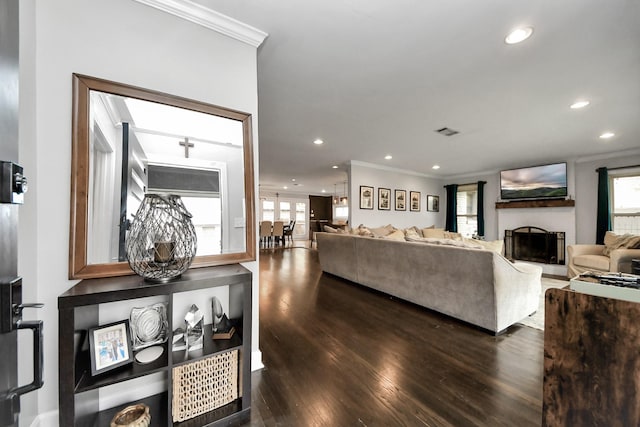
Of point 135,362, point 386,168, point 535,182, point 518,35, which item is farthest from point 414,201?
point 135,362

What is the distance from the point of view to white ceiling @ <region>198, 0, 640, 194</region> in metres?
1.58

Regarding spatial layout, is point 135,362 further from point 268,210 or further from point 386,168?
point 268,210

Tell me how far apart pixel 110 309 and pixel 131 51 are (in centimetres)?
150

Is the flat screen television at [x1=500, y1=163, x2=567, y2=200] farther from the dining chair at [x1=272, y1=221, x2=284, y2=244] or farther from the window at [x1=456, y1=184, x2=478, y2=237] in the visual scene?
the dining chair at [x1=272, y1=221, x2=284, y2=244]

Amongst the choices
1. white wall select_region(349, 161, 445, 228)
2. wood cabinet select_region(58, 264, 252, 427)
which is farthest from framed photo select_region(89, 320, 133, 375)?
white wall select_region(349, 161, 445, 228)

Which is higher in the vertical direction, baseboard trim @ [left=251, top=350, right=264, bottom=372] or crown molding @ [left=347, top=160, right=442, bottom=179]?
crown molding @ [left=347, top=160, right=442, bottom=179]

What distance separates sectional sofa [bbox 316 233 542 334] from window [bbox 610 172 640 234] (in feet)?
13.7

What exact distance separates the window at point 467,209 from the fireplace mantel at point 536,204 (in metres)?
0.88

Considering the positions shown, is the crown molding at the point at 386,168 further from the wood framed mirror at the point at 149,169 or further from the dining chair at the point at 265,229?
the wood framed mirror at the point at 149,169

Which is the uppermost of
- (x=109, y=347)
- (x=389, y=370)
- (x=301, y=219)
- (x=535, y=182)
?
(x=535, y=182)

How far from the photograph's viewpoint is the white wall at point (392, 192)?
5891 millimetres

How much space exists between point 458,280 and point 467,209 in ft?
19.4

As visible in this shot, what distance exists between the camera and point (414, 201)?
283 inches

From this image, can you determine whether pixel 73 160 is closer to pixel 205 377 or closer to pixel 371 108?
pixel 205 377
